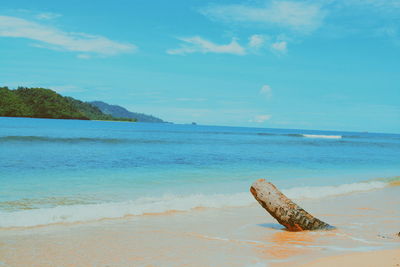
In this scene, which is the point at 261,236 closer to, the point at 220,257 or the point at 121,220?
the point at 220,257

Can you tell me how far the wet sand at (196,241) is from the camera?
225 inches

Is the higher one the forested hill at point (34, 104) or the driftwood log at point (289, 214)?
the forested hill at point (34, 104)

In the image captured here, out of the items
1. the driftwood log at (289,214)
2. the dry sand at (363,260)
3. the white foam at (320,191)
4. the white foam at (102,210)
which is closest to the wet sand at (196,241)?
the dry sand at (363,260)

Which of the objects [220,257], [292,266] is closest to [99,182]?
[220,257]

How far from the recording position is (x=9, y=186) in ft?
40.3

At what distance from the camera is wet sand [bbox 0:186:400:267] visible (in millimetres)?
5727

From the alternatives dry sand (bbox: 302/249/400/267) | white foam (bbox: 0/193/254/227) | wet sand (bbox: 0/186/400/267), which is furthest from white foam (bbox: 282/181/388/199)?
dry sand (bbox: 302/249/400/267)

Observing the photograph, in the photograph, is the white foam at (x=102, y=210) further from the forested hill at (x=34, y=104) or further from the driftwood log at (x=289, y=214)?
the forested hill at (x=34, y=104)

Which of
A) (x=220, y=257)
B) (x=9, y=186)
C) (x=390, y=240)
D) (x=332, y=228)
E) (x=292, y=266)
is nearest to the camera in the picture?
(x=292, y=266)

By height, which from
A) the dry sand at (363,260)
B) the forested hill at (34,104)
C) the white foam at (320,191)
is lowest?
the white foam at (320,191)

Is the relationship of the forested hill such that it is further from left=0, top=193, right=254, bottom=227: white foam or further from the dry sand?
the dry sand

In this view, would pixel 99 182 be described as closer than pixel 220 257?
No

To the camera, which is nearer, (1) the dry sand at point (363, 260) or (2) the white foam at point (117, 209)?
(1) the dry sand at point (363, 260)

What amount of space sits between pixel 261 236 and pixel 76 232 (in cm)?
338
